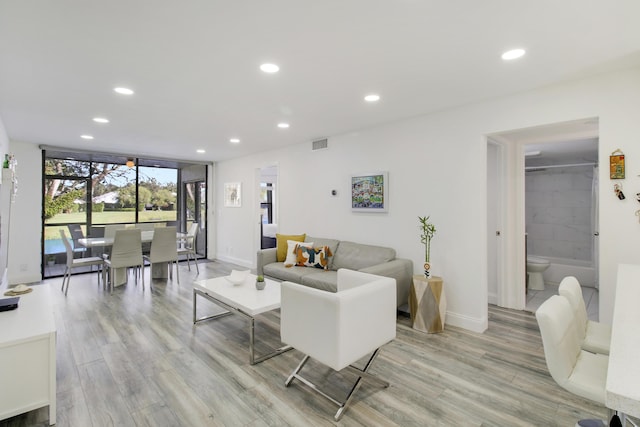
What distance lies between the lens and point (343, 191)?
4766 millimetres

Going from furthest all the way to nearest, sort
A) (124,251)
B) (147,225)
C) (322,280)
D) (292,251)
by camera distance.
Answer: (147,225) → (124,251) → (292,251) → (322,280)

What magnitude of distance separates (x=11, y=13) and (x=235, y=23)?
1.28 meters

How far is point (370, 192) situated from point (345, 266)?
1.09 meters

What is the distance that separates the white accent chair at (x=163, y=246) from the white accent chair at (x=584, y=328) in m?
5.38

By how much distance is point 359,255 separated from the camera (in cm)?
424

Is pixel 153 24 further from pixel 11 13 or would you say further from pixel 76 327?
pixel 76 327

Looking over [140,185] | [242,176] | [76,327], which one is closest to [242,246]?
[242,176]

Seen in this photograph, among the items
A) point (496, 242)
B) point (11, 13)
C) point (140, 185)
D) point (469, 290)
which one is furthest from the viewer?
point (140, 185)

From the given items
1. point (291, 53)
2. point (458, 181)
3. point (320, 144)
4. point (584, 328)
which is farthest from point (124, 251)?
point (584, 328)

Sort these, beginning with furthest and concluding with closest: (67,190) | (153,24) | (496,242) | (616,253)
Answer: (67,190) < (496,242) < (616,253) < (153,24)

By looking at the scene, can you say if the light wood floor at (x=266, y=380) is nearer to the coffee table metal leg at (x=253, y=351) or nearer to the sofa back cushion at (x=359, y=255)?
the coffee table metal leg at (x=253, y=351)

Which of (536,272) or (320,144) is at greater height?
(320,144)

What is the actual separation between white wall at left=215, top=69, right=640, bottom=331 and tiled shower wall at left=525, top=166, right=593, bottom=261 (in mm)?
2830

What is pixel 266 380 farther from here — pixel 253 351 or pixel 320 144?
pixel 320 144
